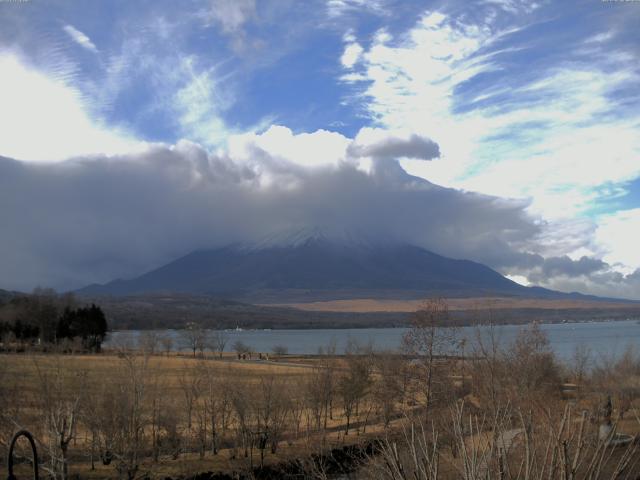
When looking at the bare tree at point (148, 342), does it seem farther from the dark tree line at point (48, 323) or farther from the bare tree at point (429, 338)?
the bare tree at point (429, 338)

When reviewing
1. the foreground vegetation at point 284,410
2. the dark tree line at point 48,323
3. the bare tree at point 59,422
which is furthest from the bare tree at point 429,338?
the dark tree line at point 48,323

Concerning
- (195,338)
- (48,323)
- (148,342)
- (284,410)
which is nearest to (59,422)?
(284,410)

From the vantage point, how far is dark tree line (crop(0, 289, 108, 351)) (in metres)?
99.9

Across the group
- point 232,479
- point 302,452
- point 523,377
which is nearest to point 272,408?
point 302,452

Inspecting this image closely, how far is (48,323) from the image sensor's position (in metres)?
108

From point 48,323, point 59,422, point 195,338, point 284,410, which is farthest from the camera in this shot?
point 195,338

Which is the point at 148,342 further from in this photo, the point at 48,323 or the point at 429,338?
the point at 48,323

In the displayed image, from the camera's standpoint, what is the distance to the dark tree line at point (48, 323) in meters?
99.9

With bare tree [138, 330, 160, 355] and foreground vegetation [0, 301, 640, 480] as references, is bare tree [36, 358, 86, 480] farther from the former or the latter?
bare tree [138, 330, 160, 355]

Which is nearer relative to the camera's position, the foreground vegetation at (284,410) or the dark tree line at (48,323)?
the foreground vegetation at (284,410)

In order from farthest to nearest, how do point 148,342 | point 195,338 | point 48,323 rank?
point 195,338 → point 48,323 → point 148,342

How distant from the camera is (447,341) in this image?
35.4 metres

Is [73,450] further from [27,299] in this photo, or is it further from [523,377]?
[27,299]

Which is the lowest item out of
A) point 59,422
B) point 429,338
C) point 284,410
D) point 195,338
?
point 195,338
